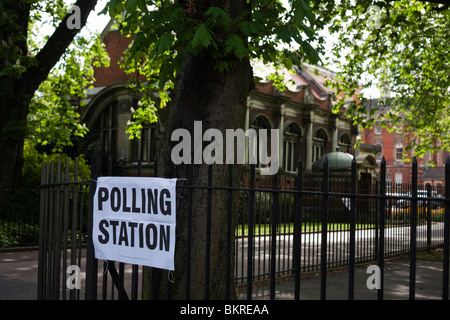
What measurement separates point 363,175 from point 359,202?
766 inches

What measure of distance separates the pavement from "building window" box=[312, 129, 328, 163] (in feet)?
67.7

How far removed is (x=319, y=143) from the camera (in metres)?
34.1

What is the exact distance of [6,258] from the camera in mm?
13008

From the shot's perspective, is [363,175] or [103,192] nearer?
[103,192]

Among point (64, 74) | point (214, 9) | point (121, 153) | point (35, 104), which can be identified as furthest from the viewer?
point (121, 153)

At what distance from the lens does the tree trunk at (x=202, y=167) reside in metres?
5.52

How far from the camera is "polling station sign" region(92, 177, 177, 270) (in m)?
4.30

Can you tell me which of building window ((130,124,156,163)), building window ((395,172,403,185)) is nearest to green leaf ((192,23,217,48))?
building window ((130,124,156,163))

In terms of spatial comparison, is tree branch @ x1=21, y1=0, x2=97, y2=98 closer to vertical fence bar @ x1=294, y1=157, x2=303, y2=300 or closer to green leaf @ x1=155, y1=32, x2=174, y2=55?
Answer: green leaf @ x1=155, y1=32, x2=174, y2=55

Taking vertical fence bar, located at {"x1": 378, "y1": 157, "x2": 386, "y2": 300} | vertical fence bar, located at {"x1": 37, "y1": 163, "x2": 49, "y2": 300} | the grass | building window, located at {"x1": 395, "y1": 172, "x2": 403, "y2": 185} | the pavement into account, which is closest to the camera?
vertical fence bar, located at {"x1": 378, "y1": 157, "x2": 386, "y2": 300}

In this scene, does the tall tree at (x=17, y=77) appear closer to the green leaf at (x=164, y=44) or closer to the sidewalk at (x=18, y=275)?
Answer: the sidewalk at (x=18, y=275)

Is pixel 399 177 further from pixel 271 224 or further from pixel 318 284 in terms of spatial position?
pixel 271 224

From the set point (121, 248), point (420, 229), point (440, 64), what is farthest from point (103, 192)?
point (440, 64)

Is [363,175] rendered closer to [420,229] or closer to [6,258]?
[420,229]
